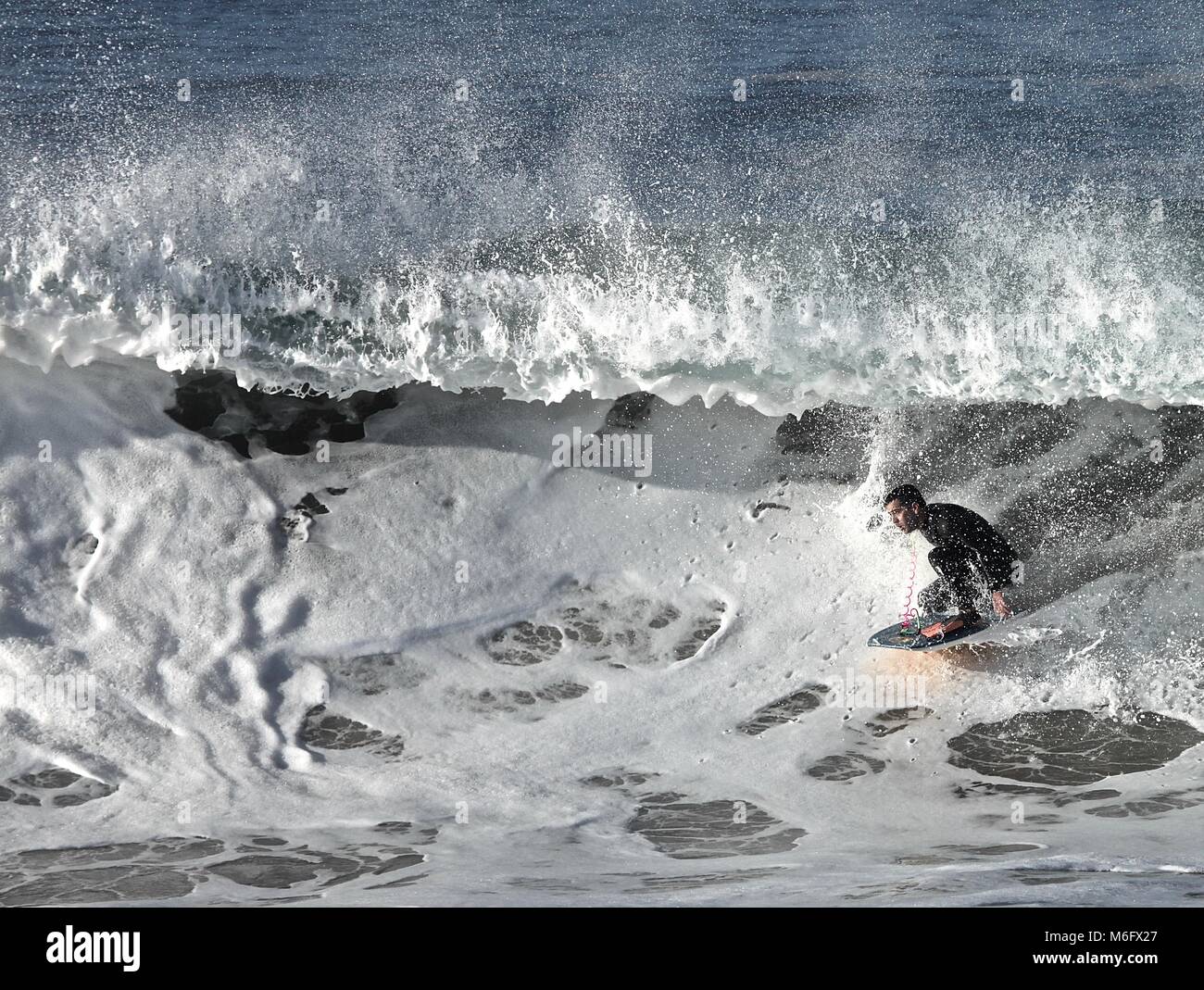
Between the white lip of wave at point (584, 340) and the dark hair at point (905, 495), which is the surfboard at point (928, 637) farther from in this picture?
the white lip of wave at point (584, 340)

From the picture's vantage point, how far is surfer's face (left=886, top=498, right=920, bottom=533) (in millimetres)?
6738

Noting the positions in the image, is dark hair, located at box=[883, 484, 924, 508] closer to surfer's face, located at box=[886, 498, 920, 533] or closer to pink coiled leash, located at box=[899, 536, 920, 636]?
surfer's face, located at box=[886, 498, 920, 533]

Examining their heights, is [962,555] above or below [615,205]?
below

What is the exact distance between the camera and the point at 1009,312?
26.3ft

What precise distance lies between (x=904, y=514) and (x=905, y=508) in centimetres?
3

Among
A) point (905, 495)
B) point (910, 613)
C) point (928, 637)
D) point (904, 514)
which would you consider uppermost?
point (905, 495)

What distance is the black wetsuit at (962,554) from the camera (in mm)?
6840

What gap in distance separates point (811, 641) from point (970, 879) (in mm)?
1803

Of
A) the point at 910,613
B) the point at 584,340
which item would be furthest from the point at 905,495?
the point at 584,340

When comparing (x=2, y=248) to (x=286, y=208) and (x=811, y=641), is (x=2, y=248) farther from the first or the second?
(x=811, y=641)

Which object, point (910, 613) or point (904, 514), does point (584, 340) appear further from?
point (910, 613)

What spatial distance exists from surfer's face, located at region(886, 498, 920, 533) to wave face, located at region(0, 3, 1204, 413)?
3.88 ft

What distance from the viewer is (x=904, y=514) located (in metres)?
6.75

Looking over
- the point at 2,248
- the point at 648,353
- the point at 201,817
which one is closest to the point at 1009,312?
the point at 648,353
